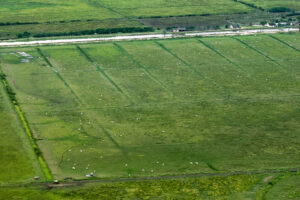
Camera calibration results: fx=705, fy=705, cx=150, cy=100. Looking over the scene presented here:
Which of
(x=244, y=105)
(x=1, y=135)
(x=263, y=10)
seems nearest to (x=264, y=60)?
(x=244, y=105)

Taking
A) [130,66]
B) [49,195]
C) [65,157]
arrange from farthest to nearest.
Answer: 1. [130,66]
2. [65,157]
3. [49,195]

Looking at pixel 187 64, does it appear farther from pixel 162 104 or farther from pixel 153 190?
pixel 153 190

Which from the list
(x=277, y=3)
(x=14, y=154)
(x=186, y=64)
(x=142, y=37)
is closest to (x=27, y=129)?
(x=14, y=154)

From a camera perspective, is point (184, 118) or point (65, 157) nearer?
point (65, 157)

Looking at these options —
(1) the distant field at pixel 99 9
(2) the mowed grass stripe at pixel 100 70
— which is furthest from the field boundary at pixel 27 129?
(1) the distant field at pixel 99 9

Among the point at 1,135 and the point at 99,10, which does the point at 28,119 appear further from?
the point at 99,10

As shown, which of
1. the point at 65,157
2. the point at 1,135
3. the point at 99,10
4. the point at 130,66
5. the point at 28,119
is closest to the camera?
the point at 65,157

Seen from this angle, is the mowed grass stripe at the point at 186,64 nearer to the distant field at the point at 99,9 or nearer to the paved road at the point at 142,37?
the paved road at the point at 142,37
